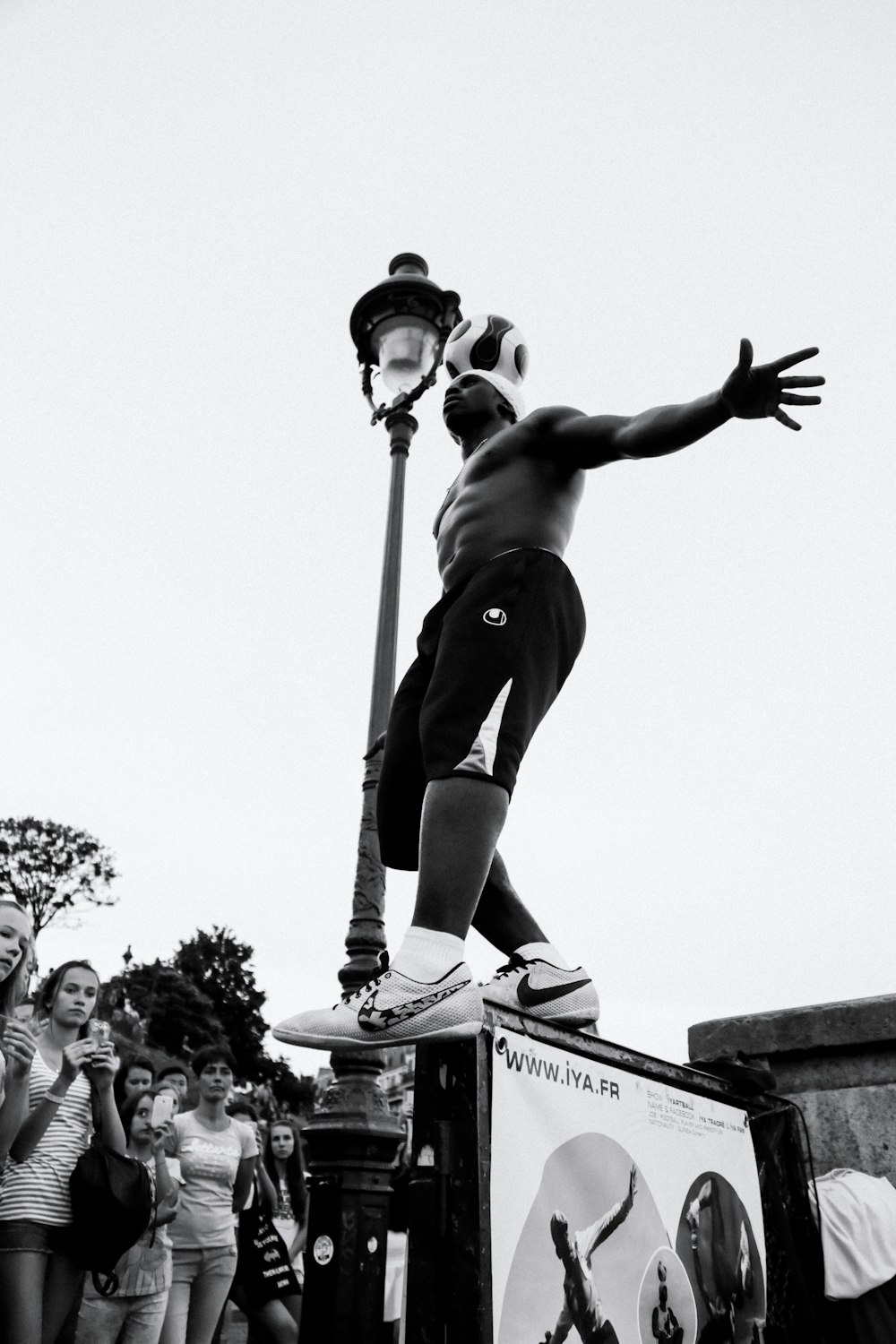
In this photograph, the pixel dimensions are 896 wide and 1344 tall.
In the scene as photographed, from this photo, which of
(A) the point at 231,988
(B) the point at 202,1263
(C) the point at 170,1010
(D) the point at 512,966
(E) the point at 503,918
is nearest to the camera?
(D) the point at 512,966

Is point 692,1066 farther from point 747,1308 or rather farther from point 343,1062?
point 343,1062

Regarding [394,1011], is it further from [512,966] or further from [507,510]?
[507,510]

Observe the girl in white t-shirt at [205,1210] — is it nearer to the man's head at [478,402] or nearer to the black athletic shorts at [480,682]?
the black athletic shorts at [480,682]

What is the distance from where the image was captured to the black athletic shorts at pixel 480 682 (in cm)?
225

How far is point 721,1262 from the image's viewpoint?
7.84 ft

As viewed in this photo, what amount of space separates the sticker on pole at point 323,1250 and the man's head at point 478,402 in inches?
126

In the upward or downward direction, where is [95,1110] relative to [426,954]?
downward

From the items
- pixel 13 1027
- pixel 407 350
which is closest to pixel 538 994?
pixel 13 1027

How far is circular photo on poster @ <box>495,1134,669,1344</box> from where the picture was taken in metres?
1.87

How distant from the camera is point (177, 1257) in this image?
511 centimetres

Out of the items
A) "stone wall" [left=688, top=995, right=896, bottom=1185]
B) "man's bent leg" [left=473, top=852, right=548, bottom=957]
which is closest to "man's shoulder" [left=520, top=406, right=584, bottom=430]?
"man's bent leg" [left=473, top=852, right=548, bottom=957]

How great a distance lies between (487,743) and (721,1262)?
4.43 ft

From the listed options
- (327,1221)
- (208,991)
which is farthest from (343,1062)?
(208,991)

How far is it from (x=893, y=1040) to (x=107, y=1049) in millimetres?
2901
